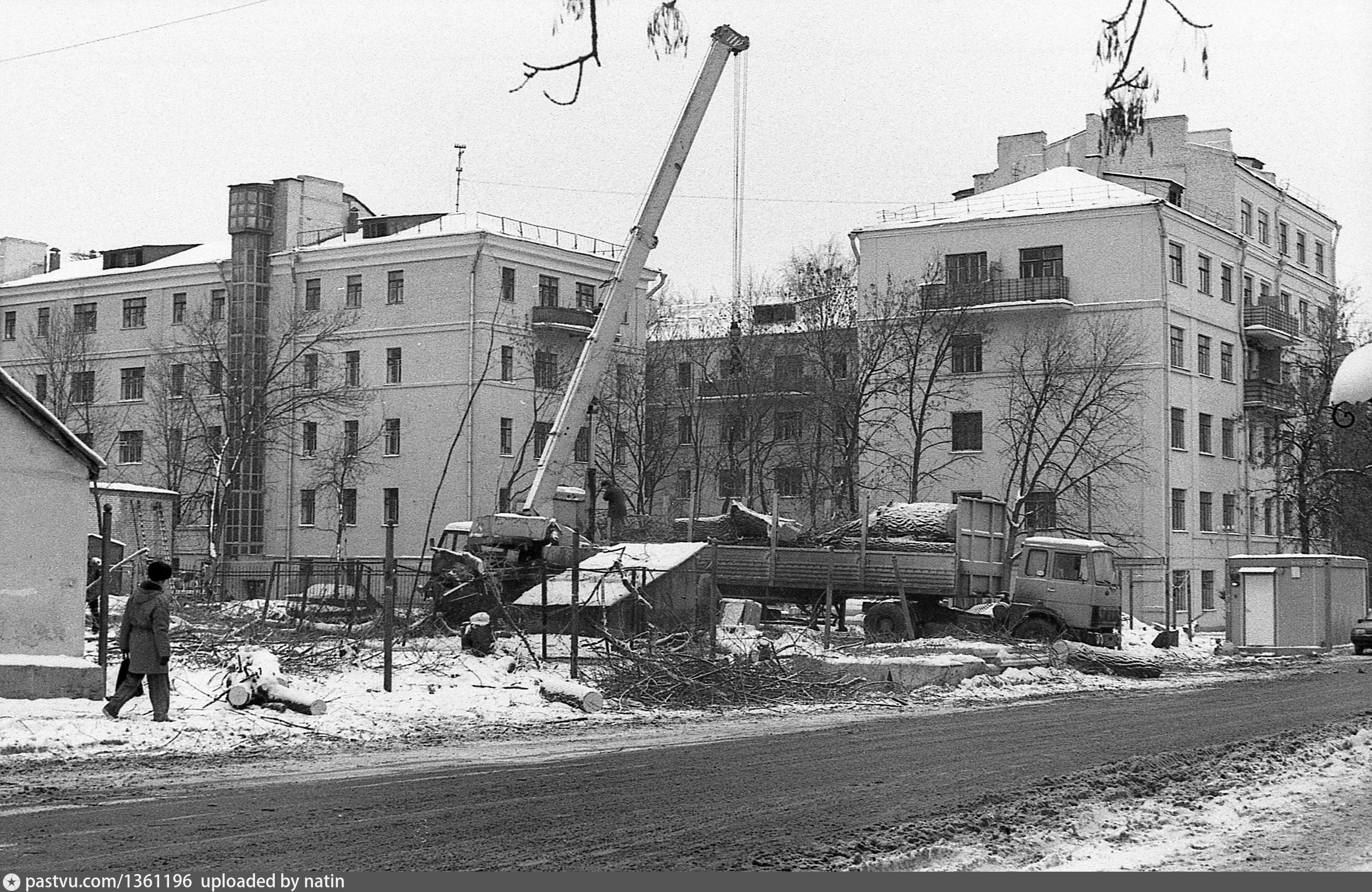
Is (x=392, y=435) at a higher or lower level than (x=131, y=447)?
higher

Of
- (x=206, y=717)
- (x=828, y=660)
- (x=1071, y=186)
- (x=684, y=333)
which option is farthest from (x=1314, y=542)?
(x=206, y=717)

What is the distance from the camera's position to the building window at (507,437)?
68875mm

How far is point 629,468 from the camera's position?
76000mm

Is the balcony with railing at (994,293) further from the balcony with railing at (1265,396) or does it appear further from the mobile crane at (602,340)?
the mobile crane at (602,340)

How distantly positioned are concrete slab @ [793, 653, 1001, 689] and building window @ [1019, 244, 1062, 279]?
115ft

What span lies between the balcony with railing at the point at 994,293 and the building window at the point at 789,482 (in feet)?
31.6

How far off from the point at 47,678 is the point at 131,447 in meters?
60.5

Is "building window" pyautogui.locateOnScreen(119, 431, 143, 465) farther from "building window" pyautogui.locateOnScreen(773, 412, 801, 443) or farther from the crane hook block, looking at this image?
the crane hook block

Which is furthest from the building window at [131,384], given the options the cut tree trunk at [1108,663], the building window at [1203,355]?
the cut tree trunk at [1108,663]

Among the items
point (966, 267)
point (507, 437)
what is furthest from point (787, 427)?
point (507, 437)

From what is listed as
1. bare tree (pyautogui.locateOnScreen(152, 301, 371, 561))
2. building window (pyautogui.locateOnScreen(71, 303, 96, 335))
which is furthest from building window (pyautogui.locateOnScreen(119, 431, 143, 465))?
building window (pyautogui.locateOnScreen(71, 303, 96, 335))

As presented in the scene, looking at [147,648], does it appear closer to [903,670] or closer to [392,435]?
[903,670]

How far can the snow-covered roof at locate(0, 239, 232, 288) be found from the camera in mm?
75938

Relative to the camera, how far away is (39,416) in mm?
19625
